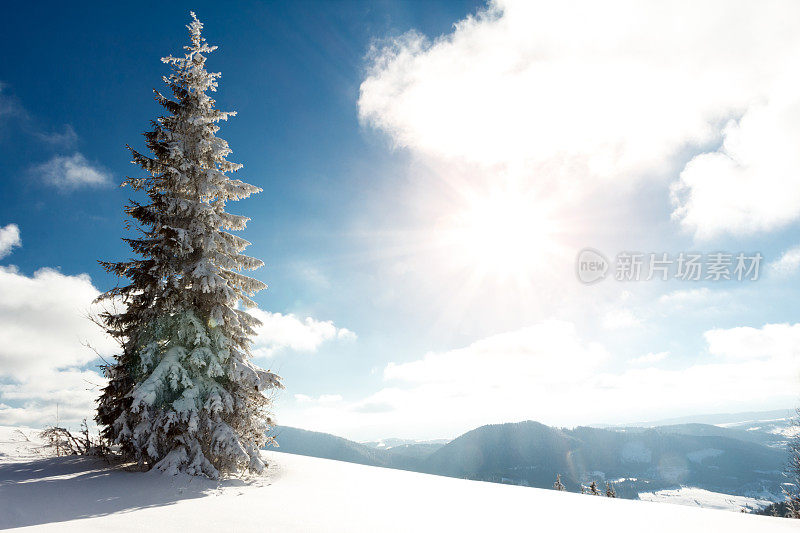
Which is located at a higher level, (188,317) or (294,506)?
(188,317)

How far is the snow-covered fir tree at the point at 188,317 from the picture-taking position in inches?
406

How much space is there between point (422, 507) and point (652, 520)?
514 centimetres

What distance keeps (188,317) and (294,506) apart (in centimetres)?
678

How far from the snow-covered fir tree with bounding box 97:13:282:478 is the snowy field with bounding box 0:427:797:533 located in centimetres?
106

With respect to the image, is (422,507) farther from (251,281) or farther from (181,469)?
(251,281)

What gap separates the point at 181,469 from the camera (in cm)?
995

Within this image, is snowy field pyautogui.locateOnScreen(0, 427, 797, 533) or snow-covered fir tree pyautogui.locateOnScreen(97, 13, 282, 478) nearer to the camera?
snowy field pyautogui.locateOnScreen(0, 427, 797, 533)

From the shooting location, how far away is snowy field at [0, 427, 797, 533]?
6.44 m

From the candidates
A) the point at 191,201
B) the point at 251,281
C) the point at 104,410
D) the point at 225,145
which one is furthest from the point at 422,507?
the point at 225,145

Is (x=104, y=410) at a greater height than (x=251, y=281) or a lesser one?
lesser

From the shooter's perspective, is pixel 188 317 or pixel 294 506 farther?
pixel 188 317

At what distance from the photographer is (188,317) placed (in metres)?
11.6

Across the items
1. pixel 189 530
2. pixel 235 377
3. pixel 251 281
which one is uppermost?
pixel 251 281

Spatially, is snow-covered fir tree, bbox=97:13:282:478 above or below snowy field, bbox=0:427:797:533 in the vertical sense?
above
